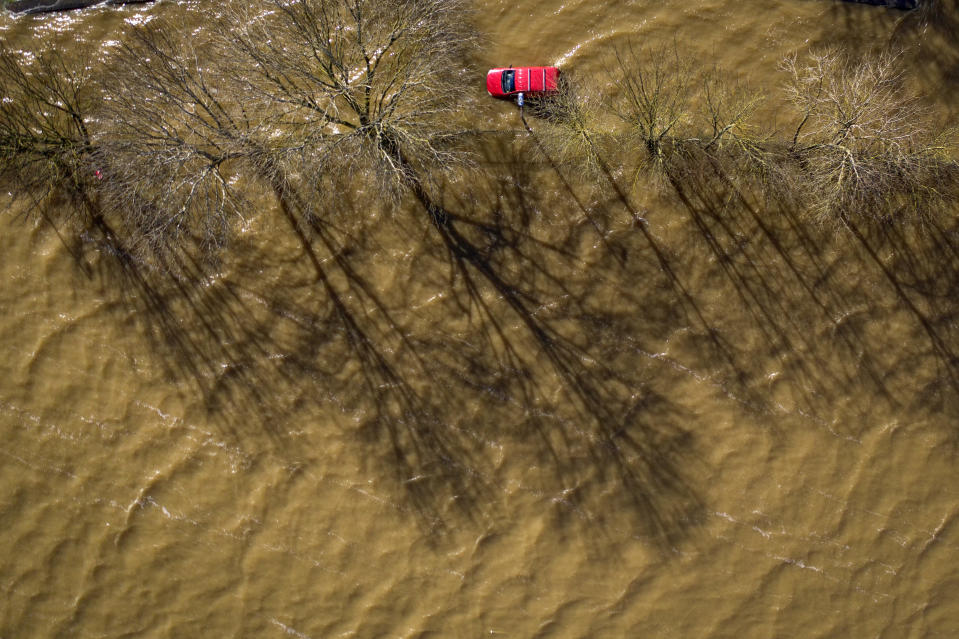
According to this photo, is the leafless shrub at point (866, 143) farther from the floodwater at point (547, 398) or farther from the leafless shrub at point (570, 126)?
the leafless shrub at point (570, 126)

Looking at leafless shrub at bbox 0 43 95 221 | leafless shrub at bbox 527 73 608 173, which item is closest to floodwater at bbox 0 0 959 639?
leafless shrub at bbox 527 73 608 173

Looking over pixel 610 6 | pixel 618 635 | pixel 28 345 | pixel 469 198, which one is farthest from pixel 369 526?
pixel 610 6

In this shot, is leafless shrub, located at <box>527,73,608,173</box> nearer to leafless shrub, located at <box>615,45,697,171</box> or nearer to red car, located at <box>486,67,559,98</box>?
red car, located at <box>486,67,559,98</box>

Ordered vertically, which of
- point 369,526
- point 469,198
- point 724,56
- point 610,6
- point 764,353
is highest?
point 610,6

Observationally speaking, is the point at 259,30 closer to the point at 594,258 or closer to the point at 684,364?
the point at 594,258

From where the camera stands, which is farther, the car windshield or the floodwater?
the floodwater

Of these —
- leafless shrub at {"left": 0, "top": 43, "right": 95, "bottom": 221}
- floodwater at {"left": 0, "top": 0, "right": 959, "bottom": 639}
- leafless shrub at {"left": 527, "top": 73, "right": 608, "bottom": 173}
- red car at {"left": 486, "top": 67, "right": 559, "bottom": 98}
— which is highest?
leafless shrub at {"left": 0, "top": 43, "right": 95, "bottom": 221}

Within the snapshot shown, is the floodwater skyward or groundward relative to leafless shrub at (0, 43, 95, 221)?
groundward
